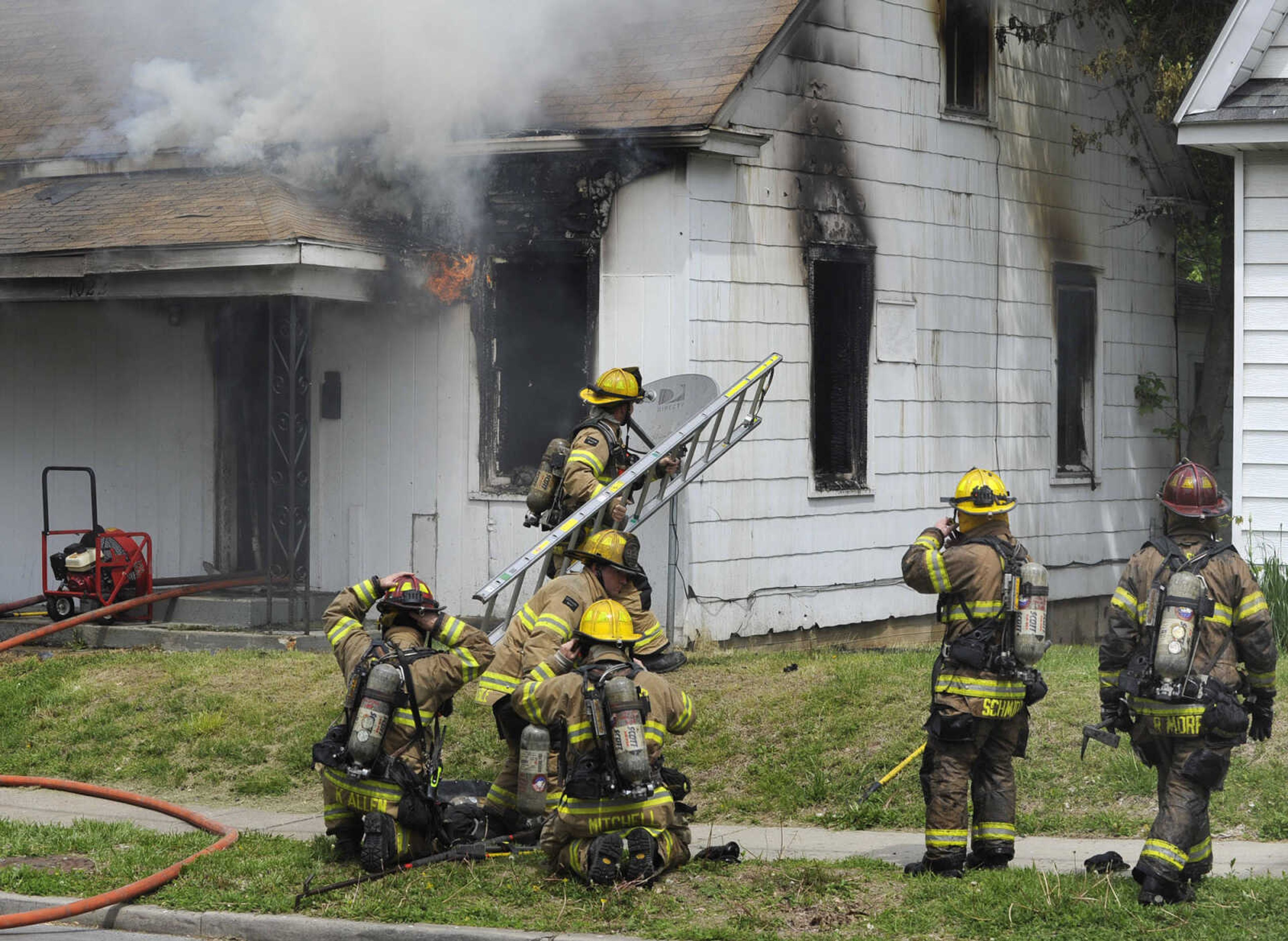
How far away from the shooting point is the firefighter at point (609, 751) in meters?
6.85

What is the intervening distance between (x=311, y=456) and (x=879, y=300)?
15.6 ft

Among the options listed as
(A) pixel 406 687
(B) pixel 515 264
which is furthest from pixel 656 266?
(A) pixel 406 687

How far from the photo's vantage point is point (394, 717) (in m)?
7.43

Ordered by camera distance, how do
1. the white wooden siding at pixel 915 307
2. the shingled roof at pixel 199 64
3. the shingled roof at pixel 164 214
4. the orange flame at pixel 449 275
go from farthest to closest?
the orange flame at pixel 449 275
the white wooden siding at pixel 915 307
the shingled roof at pixel 164 214
the shingled roof at pixel 199 64

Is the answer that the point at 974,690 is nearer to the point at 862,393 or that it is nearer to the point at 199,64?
the point at 862,393

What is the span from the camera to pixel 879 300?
13.8 m

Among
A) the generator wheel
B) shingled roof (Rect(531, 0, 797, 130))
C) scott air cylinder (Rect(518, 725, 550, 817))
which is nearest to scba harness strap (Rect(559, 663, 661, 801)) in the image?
scott air cylinder (Rect(518, 725, 550, 817))

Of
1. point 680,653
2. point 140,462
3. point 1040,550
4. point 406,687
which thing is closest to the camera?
point 406,687

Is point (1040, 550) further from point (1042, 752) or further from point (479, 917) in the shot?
point (479, 917)

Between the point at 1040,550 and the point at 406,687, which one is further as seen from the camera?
the point at 1040,550

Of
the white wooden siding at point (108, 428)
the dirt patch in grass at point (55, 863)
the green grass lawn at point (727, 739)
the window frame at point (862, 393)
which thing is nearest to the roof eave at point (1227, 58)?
the window frame at point (862, 393)

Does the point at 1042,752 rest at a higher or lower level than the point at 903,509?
lower

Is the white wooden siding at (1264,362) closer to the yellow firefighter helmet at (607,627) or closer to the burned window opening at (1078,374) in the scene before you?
the burned window opening at (1078,374)

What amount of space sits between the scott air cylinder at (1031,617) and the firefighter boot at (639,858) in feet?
5.62
